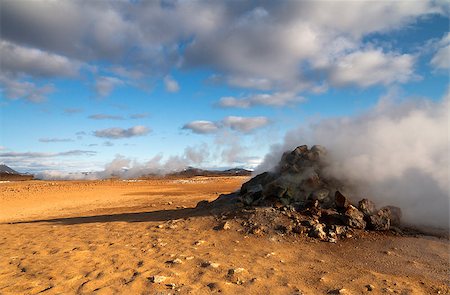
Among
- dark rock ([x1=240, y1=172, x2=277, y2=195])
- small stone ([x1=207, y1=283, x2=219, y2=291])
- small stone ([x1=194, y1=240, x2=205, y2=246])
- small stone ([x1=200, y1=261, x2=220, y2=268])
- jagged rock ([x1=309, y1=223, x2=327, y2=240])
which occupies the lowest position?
small stone ([x1=207, y1=283, x2=219, y2=291])

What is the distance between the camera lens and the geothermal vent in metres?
8.99

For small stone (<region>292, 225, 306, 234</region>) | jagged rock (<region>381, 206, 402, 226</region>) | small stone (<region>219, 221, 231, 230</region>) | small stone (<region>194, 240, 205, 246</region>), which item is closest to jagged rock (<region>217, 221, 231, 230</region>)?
small stone (<region>219, 221, 231, 230</region>)

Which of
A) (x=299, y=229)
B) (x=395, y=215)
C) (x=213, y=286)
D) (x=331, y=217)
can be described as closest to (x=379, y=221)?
(x=395, y=215)

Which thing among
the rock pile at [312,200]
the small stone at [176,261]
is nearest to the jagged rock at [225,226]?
the rock pile at [312,200]

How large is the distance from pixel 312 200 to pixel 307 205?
0.86 ft

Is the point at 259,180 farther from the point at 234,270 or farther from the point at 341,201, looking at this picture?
the point at 234,270

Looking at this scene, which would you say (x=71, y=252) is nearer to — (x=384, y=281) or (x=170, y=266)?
(x=170, y=266)

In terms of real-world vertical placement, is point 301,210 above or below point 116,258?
above

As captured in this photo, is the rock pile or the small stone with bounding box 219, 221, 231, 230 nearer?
the rock pile

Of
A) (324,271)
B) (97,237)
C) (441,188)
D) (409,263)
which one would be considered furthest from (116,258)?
(441,188)

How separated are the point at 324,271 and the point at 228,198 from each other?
6236mm

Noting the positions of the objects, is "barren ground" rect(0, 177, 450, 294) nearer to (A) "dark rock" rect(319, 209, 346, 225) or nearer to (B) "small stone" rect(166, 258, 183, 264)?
(B) "small stone" rect(166, 258, 183, 264)

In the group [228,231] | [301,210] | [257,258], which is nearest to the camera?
[257,258]

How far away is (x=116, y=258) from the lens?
24.8 ft
